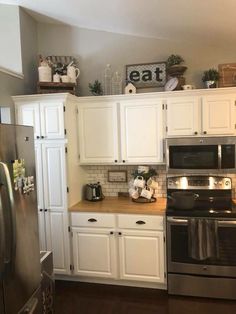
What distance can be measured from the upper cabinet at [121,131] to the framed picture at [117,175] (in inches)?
12.3

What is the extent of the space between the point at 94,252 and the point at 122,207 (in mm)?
574

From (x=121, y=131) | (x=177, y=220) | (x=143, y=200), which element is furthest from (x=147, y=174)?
(x=177, y=220)

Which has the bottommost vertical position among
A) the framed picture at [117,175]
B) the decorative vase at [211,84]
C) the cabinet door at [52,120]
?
the framed picture at [117,175]

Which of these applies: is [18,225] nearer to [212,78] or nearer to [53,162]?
[53,162]

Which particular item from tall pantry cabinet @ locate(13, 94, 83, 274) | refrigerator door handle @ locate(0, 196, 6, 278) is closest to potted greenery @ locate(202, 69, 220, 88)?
tall pantry cabinet @ locate(13, 94, 83, 274)

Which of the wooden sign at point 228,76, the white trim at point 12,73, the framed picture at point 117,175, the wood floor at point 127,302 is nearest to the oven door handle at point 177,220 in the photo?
the wood floor at point 127,302

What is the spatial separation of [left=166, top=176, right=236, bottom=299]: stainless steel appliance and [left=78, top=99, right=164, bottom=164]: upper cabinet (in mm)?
719

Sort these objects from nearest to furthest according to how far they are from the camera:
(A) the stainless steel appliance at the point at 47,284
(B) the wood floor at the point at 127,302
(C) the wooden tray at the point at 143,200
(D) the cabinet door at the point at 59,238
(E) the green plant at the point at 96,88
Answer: (A) the stainless steel appliance at the point at 47,284
(B) the wood floor at the point at 127,302
(D) the cabinet door at the point at 59,238
(C) the wooden tray at the point at 143,200
(E) the green plant at the point at 96,88

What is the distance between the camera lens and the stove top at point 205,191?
2814 mm

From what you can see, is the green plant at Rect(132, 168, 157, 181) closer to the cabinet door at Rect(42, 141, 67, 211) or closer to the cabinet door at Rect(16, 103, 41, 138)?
the cabinet door at Rect(42, 141, 67, 211)

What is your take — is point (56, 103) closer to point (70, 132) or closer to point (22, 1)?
point (70, 132)

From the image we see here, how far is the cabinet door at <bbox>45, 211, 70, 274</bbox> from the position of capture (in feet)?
9.87

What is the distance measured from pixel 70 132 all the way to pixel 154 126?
935mm

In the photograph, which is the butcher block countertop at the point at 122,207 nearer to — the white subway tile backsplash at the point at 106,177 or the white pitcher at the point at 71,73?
the white subway tile backsplash at the point at 106,177
